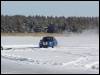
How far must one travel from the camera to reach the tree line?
111m

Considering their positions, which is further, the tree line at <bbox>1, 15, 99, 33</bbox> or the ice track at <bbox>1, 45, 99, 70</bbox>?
the tree line at <bbox>1, 15, 99, 33</bbox>

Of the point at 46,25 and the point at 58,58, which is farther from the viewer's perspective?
Result: the point at 46,25

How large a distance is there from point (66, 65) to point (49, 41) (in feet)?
59.0

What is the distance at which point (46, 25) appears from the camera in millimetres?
116938

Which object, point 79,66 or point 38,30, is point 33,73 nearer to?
point 79,66

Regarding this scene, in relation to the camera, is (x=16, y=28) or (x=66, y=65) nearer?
(x=66, y=65)

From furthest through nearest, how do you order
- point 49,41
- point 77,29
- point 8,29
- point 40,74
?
point 77,29, point 8,29, point 49,41, point 40,74

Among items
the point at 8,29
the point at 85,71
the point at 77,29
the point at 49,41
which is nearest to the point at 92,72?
the point at 85,71

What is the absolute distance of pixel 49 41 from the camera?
111 feet

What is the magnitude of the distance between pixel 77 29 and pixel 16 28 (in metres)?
23.7

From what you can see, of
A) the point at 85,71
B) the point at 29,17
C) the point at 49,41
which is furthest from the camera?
the point at 29,17

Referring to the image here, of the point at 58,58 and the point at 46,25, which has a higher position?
the point at 58,58

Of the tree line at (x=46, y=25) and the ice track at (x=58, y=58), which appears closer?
the ice track at (x=58, y=58)

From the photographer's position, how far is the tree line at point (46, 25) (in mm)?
110588
